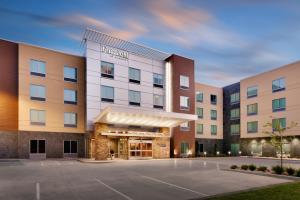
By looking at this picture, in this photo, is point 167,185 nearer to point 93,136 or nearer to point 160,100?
point 93,136

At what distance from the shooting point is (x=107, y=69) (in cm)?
3700

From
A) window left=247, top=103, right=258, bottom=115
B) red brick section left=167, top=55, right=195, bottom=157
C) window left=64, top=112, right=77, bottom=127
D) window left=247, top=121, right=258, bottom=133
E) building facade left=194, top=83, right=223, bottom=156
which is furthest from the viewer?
building facade left=194, top=83, right=223, bottom=156

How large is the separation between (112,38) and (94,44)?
2760 millimetres

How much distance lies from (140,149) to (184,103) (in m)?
11.6

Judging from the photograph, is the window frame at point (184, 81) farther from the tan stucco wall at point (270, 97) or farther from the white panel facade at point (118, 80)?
the tan stucco wall at point (270, 97)

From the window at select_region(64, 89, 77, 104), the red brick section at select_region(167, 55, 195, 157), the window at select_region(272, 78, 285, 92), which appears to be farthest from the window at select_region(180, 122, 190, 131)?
the window at select_region(64, 89, 77, 104)

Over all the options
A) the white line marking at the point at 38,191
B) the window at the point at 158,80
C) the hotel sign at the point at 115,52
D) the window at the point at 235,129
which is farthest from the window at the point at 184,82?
the white line marking at the point at 38,191

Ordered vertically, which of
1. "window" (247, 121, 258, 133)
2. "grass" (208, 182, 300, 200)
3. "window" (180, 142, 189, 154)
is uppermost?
"window" (247, 121, 258, 133)

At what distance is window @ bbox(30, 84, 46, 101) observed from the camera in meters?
33.6

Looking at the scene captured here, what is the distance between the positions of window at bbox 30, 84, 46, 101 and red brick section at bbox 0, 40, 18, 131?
1868 millimetres

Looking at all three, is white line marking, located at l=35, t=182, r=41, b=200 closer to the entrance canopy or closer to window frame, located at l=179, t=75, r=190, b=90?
the entrance canopy

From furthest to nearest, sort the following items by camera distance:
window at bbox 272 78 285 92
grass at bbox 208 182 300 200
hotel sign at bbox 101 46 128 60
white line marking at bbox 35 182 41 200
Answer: window at bbox 272 78 285 92 < hotel sign at bbox 101 46 128 60 < white line marking at bbox 35 182 41 200 < grass at bbox 208 182 300 200

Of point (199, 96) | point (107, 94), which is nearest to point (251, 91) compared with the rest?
point (199, 96)

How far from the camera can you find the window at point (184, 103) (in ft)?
140
